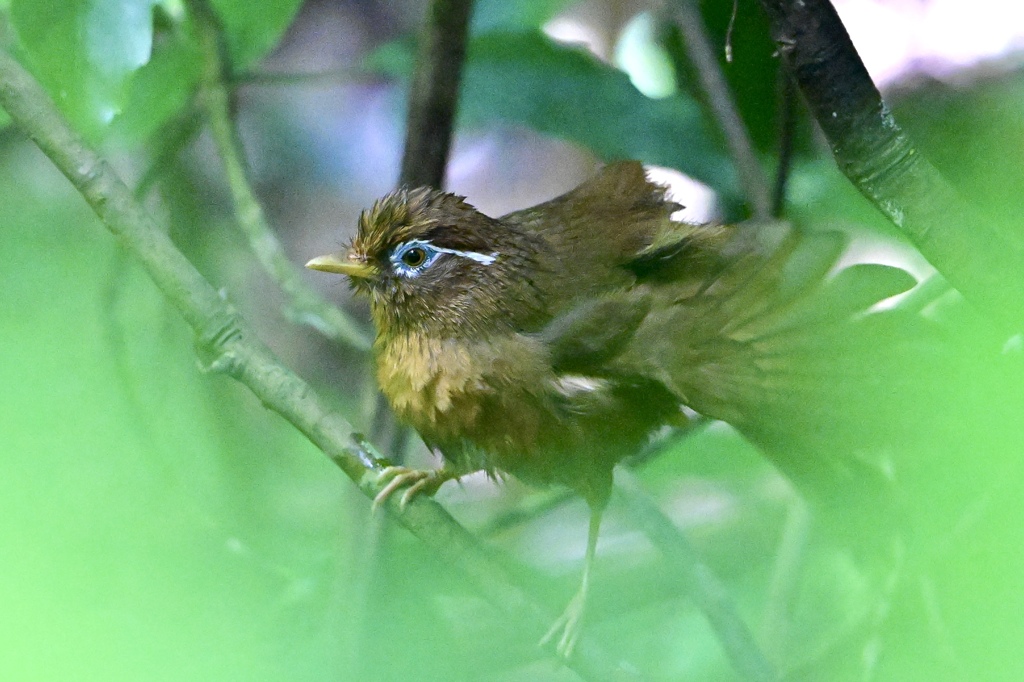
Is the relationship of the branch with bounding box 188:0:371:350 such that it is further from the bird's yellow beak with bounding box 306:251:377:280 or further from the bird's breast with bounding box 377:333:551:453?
the bird's breast with bounding box 377:333:551:453

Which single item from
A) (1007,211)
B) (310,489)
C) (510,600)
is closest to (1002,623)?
(1007,211)

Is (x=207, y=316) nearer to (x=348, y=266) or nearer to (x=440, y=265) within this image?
(x=348, y=266)

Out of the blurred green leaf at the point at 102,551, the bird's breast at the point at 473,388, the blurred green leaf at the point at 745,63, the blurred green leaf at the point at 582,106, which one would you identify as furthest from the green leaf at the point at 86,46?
the blurred green leaf at the point at 745,63

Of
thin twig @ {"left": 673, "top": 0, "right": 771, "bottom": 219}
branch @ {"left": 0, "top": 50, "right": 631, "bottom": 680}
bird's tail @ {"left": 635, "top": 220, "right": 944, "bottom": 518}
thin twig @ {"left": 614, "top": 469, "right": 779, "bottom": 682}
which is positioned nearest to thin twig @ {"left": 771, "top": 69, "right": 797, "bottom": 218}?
thin twig @ {"left": 673, "top": 0, "right": 771, "bottom": 219}

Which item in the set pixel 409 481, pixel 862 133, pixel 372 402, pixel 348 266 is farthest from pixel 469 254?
pixel 862 133

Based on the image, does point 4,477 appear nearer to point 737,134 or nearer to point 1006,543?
point 1006,543
